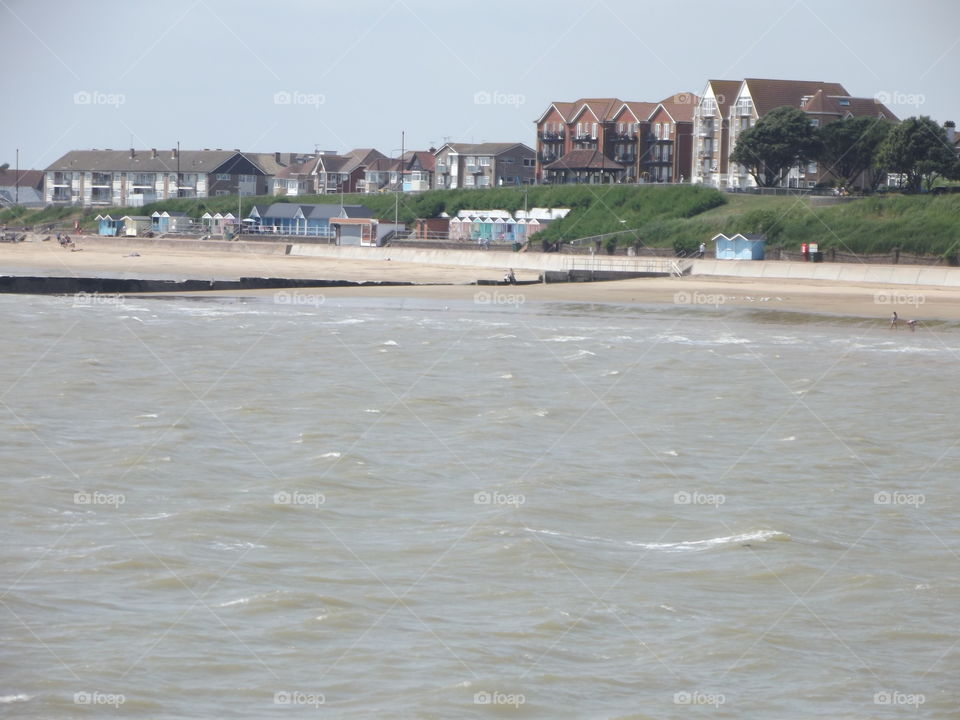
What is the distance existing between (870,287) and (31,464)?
138 ft

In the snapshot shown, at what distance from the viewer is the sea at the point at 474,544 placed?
9.63 meters

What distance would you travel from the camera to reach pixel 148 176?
13350 cm

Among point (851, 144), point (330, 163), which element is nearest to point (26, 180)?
point (330, 163)

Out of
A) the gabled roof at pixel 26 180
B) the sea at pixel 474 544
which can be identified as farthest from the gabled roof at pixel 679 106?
the gabled roof at pixel 26 180

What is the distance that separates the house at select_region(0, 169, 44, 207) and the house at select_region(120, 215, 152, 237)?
45.9 meters

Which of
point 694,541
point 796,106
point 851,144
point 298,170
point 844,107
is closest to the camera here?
point 694,541

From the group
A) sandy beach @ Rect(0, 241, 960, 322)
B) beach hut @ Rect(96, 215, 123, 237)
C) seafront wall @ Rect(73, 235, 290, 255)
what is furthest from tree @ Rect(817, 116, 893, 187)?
beach hut @ Rect(96, 215, 123, 237)

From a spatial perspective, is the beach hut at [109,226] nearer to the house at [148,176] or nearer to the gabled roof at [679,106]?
the house at [148,176]

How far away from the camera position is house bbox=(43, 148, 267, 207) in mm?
131250

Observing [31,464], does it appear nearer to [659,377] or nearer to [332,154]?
[659,377]

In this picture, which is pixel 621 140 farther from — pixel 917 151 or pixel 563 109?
pixel 917 151

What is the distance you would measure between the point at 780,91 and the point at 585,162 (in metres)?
16.2

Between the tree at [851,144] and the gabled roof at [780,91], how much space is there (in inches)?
504

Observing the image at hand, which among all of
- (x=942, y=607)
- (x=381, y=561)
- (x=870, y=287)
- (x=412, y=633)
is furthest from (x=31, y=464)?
(x=870, y=287)
